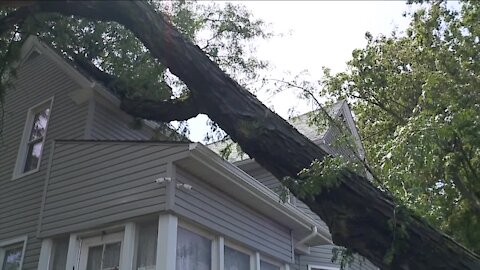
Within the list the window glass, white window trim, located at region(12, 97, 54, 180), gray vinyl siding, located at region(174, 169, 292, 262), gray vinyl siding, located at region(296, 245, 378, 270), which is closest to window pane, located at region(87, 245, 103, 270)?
gray vinyl siding, located at region(174, 169, 292, 262)

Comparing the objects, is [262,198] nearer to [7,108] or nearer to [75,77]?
[75,77]

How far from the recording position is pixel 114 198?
7.33 metres

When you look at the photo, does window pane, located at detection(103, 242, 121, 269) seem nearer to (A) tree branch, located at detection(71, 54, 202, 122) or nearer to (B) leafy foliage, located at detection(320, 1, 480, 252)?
(A) tree branch, located at detection(71, 54, 202, 122)

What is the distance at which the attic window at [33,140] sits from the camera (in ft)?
33.4

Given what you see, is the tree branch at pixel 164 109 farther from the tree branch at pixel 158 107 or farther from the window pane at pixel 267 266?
the window pane at pixel 267 266

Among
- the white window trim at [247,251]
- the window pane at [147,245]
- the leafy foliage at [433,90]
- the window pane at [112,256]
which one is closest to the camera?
the window pane at [147,245]

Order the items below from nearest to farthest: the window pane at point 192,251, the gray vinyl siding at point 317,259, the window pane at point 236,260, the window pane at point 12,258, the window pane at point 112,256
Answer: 1. the window pane at point 192,251
2. the window pane at point 112,256
3. the window pane at point 236,260
4. the window pane at point 12,258
5. the gray vinyl siding at point 317,259

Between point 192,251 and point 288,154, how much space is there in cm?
292

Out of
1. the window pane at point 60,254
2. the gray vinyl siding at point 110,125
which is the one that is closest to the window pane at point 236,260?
the window pane at point 60,254

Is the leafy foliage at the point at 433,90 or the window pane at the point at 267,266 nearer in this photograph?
the window pane at the point at 267,266

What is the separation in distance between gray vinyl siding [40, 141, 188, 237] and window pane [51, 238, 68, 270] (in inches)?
7.8

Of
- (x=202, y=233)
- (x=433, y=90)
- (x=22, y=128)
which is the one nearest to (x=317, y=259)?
(x=433, y=90)

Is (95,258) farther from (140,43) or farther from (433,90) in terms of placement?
(433,90)

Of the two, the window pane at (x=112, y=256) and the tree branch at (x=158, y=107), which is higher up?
the tree branch at (x=158, y=107)
